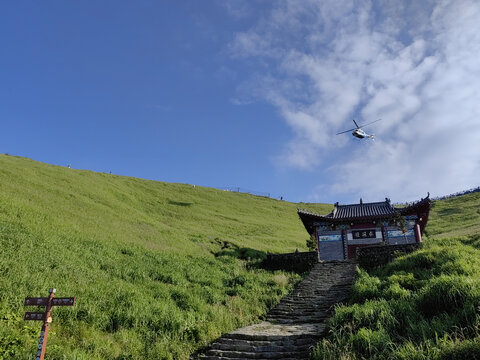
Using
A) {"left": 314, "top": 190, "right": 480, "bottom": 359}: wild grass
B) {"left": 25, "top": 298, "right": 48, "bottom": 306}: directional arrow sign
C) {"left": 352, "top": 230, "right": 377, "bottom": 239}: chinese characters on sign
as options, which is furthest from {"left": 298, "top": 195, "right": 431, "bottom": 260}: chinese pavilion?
{"left": 25, "top": 298, "right": 48, "bottom": 306}: directional arrow sign

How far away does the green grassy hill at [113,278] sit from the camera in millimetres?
10656

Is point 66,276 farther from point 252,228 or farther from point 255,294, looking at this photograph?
point 252,228

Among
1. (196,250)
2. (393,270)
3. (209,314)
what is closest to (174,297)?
(209,314)

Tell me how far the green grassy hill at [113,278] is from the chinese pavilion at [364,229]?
6459mm

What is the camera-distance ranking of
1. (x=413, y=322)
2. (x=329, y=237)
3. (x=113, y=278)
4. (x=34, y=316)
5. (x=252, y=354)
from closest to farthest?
(x=34, y=316), (x=413, y=322), (x=252, y=354), (x=113, y=278), (x=329, y=237)

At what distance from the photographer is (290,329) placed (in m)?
12.8

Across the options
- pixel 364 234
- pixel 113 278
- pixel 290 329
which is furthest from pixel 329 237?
pixel 113 278

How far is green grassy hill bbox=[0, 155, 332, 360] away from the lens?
35.0 ft

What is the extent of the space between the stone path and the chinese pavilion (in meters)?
8.45

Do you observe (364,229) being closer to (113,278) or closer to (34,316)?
(113,278)

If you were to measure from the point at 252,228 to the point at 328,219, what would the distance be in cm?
2387

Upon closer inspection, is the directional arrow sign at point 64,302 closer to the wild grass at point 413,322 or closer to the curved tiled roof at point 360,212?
the wild grass at point 413,322

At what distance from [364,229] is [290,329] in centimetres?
1940

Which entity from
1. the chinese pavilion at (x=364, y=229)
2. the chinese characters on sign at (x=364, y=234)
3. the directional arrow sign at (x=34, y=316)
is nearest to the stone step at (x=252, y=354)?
the directional arrow sign at (x=34, y=316)
